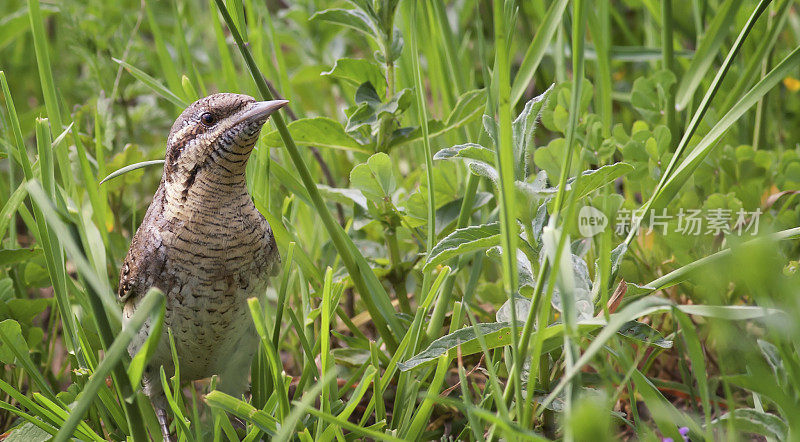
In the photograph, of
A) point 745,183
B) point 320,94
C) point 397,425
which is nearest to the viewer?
point 397,425

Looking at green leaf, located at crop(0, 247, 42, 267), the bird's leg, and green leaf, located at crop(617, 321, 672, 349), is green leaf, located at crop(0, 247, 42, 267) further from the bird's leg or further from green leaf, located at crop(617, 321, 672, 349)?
green leaf, located at crop(617, 321, 672, 349)

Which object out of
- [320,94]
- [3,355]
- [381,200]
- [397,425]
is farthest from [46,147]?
[320,94]

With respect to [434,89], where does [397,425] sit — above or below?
below

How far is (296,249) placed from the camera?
6.62ft

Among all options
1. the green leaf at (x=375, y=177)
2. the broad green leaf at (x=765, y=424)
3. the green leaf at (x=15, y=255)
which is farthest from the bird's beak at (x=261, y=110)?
→ the broad green leaf at (x=765, y=424)

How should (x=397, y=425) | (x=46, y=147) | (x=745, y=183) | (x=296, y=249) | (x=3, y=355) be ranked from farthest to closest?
(x=745, y=183)
(x=296, y=249)
(x=3, y=355)
(x=397, y=425)
(x=46, y=147)

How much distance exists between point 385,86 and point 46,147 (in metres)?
0.91

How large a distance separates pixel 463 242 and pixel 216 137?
0.63m

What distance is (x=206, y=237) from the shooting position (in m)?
1.84

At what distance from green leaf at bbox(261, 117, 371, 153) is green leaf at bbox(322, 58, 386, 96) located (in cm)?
13

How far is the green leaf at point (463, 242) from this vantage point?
1578 millimetres

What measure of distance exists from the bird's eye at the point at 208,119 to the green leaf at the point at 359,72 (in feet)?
1.11

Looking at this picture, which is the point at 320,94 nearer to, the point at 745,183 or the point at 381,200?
the point at 381,200

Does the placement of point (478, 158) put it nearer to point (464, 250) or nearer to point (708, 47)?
point (464, 250)
